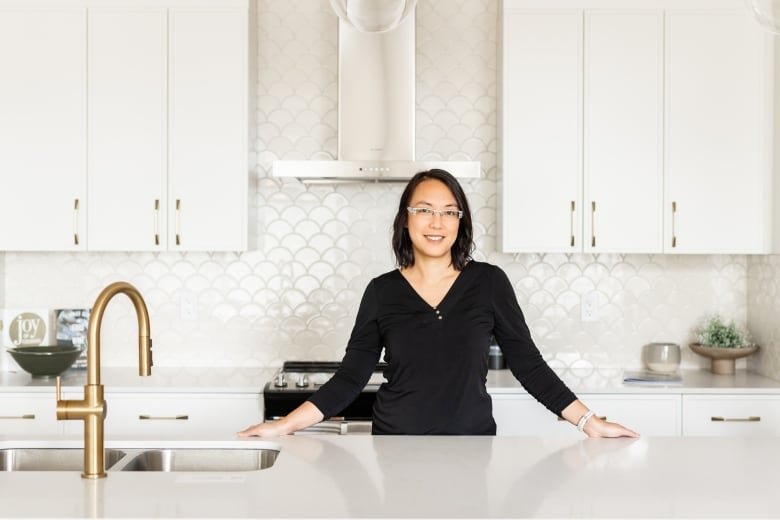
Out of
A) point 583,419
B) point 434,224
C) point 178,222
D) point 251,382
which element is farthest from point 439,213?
point 178,222

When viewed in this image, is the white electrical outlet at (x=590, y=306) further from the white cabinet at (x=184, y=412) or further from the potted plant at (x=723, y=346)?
the white cabinet at (x=184, y=412)

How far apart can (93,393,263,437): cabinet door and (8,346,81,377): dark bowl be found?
329 mm

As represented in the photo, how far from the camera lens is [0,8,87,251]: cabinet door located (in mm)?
3568

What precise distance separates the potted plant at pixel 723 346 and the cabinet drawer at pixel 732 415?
1.17ft

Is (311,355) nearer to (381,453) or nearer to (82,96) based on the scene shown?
(82,96)

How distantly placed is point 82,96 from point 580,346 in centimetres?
265

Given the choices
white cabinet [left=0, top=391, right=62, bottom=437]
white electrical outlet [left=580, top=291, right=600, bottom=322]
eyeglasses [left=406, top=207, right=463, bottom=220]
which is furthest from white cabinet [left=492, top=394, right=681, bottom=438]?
white cabinet [left=0, top=391, right=62, bottom=437]

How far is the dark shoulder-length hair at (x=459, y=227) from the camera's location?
2570mm

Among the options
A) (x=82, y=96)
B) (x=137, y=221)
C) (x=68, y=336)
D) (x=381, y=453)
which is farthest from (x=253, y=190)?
(x=381, y=453)

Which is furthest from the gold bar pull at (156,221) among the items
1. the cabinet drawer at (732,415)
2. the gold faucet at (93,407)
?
the cabinet drawer at (732,415)

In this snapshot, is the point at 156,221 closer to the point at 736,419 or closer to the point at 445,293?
the point at 445,293

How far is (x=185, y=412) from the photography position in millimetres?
3385

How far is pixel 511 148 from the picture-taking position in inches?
143

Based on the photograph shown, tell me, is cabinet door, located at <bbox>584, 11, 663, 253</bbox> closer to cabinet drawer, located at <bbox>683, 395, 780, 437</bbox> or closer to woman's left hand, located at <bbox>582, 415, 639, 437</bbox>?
cabinet drawer, located at <bbox>683, 395, 780, 437</bbox>
